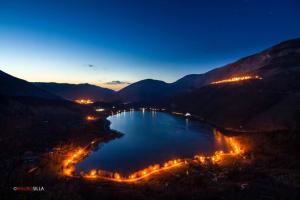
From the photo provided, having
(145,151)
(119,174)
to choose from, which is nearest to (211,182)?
(119,174)

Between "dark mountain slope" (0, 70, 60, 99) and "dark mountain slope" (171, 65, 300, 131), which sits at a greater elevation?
"dark mountain slope" (0, 70, 60, 99)

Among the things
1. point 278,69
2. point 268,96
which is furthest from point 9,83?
point 278,69

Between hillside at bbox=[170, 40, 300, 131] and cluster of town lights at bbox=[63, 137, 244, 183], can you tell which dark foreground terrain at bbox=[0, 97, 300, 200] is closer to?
cluster of town lights at bbox=[63, 137, 244, 183]

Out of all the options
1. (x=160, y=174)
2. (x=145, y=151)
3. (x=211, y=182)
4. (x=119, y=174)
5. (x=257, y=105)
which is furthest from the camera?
(x=257, y=105)

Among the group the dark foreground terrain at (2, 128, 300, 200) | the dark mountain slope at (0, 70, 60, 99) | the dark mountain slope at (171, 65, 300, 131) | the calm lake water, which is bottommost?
the calm lake water

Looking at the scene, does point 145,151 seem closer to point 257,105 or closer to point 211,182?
point 211,182

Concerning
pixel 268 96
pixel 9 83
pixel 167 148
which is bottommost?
pixel 167 148

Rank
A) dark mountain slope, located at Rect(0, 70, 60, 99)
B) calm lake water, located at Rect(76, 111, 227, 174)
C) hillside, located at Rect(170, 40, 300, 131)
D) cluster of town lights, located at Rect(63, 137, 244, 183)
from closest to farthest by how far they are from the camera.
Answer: cluster of town lights, located at Rect(63, 137, 244, 183)
calm lake water, located at Rect(76, 111, 227, 174)
hillside, located at Rect(170, 40, 300, 131)
dark mountain slope, located at Rect(0, 70, 60, 99)

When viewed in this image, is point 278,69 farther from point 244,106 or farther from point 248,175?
point 248,175

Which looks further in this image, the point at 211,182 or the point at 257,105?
the point at 257,105

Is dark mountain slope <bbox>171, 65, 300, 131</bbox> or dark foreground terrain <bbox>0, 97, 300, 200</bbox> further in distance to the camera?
dark mountain slope <bbox>171, 65, 300, 131</bbox>

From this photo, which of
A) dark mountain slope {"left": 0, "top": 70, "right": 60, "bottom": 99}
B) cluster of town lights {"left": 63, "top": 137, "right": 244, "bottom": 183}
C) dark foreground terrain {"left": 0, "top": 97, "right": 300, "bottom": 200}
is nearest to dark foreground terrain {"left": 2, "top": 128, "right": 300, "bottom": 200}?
dark foreground terrain {"left": 0, "top": 97, "right": 300, "bottom": 200}
